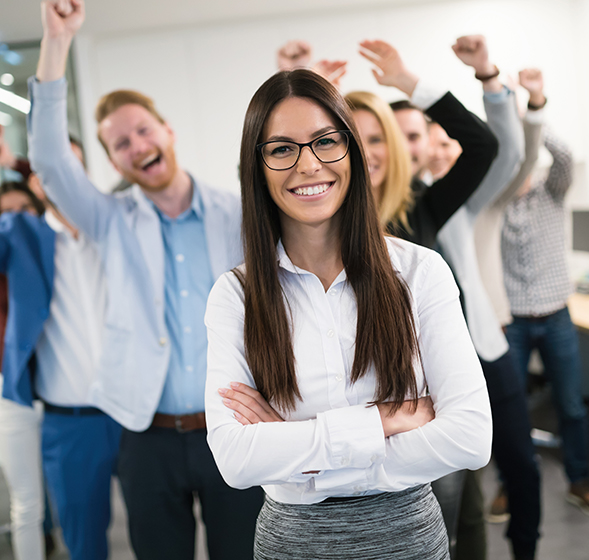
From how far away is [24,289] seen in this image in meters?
1.82

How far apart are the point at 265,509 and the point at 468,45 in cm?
115

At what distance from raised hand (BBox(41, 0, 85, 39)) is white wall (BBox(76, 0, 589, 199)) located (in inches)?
105

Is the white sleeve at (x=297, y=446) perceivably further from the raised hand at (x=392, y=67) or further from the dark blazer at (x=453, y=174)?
the raised hand at (x=392, y=67)

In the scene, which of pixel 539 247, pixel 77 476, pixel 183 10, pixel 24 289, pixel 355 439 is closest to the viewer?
pixel 355 439

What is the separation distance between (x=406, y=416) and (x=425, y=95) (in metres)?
0.85

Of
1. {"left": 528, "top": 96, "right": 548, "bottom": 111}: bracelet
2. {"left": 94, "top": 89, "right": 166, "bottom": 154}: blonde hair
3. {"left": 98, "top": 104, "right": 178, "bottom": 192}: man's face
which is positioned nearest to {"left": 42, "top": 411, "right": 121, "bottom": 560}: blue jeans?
{"left": 98, "top": 104, "right": 178, "bottom": 192}: man's face

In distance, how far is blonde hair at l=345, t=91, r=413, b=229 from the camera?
1.53m

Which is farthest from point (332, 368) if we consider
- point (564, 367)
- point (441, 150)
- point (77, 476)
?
point (564, 367)

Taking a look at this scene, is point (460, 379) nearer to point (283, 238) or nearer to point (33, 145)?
point (283, 238)

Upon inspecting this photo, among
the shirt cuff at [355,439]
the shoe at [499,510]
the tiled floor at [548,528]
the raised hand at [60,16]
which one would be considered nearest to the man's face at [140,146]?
the raised hand at [60,16]

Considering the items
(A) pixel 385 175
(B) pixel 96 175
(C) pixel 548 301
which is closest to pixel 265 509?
(A) pixel 385 175

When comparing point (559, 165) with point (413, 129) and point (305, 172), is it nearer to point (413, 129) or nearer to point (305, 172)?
point (413, 129)

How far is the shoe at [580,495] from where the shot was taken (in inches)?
95.6

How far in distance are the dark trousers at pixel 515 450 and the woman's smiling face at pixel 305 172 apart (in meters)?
1.00
